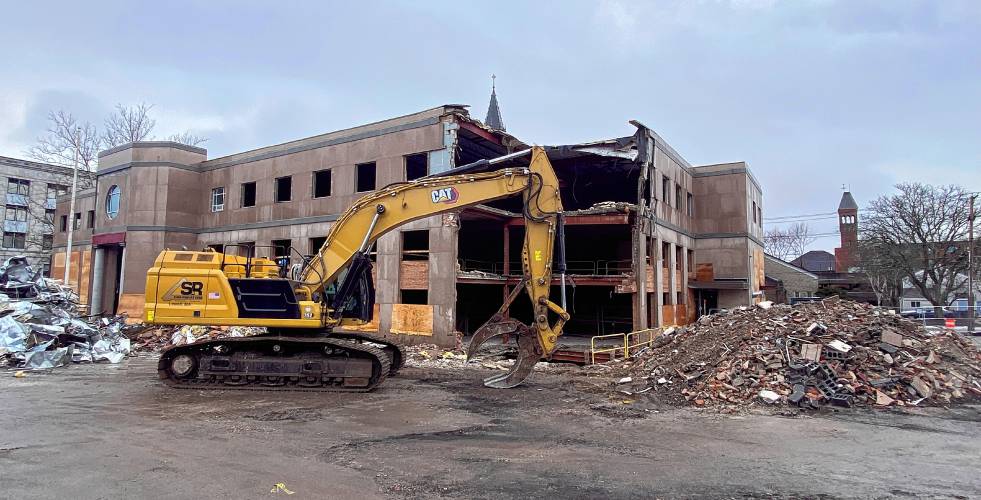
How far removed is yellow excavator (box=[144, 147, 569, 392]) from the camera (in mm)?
10766

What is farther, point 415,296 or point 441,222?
point 415,296

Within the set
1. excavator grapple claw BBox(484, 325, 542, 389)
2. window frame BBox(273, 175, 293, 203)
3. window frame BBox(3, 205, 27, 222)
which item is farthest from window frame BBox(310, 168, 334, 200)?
window frame BBox(3, 205, 27, 222)

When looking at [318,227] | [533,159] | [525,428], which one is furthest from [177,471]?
[318,227]

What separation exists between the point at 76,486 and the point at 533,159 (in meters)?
8.45

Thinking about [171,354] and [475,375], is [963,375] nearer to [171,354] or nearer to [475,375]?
[475,375]

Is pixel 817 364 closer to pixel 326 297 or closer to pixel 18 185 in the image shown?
pixel 326 297

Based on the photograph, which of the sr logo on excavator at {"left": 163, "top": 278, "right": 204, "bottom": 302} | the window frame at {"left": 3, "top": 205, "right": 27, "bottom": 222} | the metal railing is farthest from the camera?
the window frame at {"left": 3, "top": 205, "right": 27, "bottom": 222}

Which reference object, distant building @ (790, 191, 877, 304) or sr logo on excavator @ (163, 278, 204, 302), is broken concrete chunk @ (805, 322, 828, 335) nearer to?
sr logo on excavator @ (163, 278, 204, 302)

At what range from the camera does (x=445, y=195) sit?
36.6ft

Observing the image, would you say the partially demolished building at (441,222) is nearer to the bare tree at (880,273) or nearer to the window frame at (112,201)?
the window frame at (112,201)

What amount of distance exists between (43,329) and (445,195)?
12.7m

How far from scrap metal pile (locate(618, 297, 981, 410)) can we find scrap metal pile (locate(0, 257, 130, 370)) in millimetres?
14778

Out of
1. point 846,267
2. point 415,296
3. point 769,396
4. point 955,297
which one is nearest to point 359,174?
point 415,296

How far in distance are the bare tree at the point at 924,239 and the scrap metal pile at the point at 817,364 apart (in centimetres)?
2987
